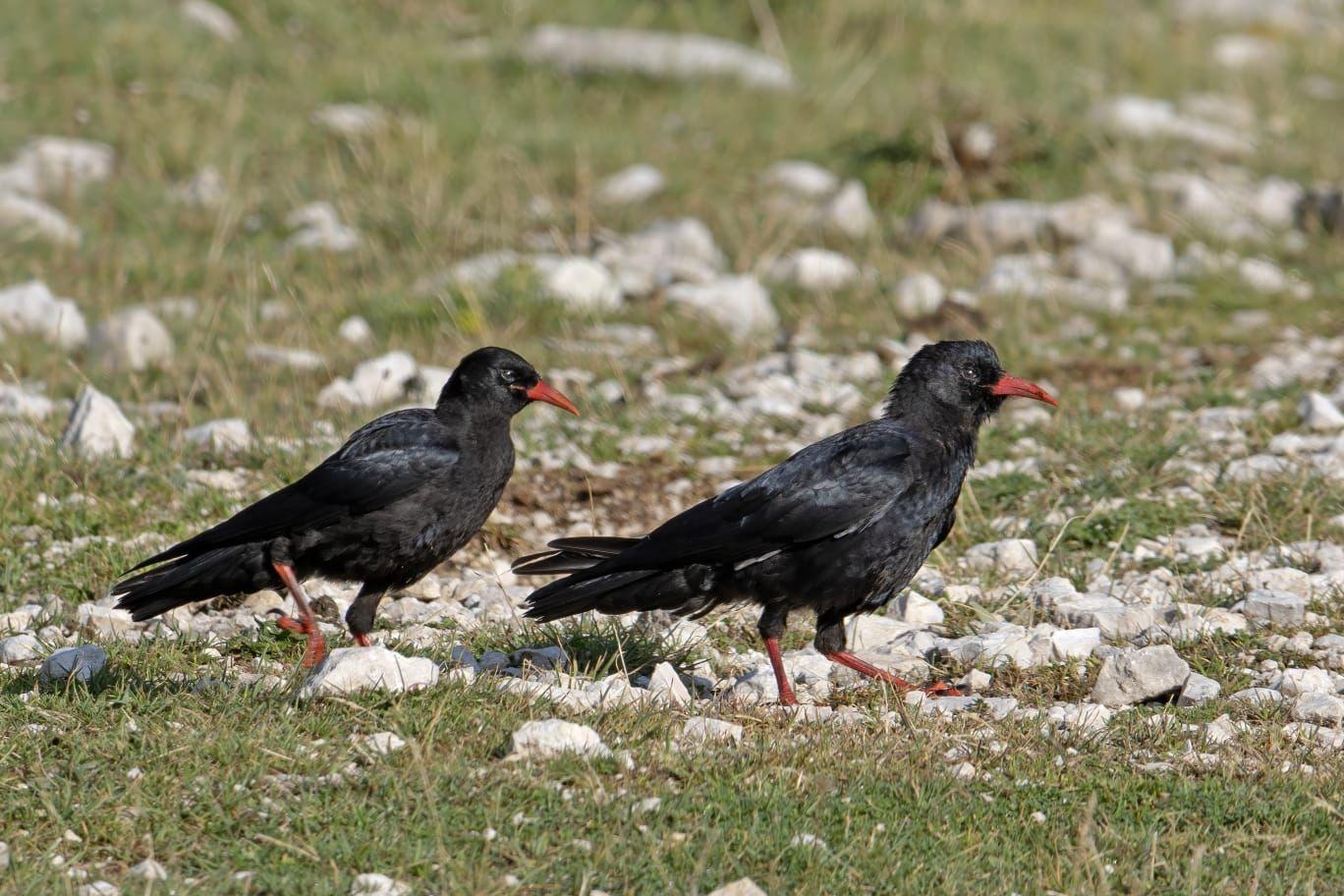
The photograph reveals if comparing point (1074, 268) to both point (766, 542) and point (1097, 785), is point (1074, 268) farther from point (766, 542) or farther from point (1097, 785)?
point (1097, 785)

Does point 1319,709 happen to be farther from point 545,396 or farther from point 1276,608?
point 545,396

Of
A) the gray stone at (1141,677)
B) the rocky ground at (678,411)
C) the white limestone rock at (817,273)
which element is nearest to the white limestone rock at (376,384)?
the rocky ground at (678,411)

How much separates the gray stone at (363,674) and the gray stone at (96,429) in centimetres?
310

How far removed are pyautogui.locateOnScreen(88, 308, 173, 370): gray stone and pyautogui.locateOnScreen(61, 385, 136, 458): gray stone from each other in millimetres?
1444

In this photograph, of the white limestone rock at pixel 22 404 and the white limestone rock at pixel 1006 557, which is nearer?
the white limestone rock at pixel 1006 557

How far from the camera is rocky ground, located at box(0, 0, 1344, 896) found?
4.26 meters

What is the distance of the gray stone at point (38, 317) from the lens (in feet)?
31.3

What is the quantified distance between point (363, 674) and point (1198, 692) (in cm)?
268

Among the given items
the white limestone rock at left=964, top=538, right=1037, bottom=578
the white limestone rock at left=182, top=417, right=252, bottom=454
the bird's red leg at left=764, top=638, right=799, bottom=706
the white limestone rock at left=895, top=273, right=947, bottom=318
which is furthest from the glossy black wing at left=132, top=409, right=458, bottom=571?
the white limestone rock at left=895, top=273, right=947, bottom=318

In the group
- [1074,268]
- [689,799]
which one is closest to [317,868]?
[689,799]

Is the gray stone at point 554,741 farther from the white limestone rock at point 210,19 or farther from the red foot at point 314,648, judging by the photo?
the white limestone rock at point 210,19

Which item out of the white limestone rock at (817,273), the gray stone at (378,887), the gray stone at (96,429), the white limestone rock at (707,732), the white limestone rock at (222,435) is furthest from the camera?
the white limestone rock at (817,273)

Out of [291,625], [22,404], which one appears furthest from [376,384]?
[291,625]

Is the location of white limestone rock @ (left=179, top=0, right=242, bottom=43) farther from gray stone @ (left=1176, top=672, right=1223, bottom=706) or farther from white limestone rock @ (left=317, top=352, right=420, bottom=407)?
gray stone @ (left=1176, top=672, right=1223, bottom=706)
